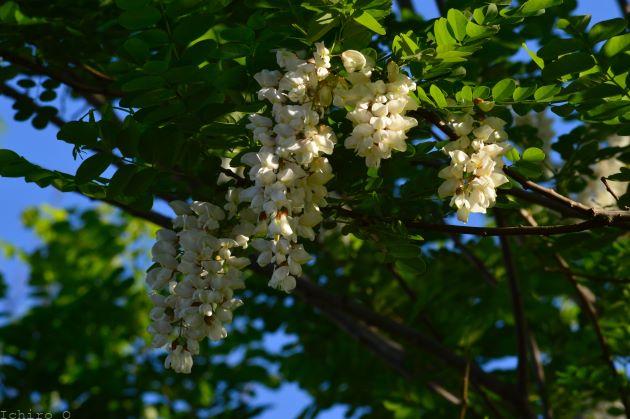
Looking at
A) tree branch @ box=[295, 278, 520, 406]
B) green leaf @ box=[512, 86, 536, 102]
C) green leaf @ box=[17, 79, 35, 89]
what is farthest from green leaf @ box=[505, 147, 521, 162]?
green leaf @ box=[17, 79, 35, 89]

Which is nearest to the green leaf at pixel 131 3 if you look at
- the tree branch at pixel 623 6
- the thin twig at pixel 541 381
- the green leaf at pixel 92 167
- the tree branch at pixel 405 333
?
the green leaf at pixel 92 167

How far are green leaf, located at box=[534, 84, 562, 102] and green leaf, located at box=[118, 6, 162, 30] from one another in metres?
0.71

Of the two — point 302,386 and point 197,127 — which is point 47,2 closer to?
point 197,127

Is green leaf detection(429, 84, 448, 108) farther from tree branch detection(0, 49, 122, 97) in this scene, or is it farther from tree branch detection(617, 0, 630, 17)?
tree branch detection(617, 0, 630, 17)

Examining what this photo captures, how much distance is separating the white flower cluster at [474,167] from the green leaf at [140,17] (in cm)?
59

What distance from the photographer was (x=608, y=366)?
2.57m

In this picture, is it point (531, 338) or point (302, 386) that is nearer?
point (531, 338)

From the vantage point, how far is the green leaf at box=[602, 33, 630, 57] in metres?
1.58

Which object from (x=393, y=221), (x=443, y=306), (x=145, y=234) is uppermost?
(x=145, y=234)

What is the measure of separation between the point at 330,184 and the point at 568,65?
0.49 meters

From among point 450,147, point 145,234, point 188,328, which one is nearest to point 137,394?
point 145,234

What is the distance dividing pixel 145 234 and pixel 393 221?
154 inches

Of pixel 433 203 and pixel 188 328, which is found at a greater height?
pixel 433 203

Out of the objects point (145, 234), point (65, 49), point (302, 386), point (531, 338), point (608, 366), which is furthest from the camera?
point (145, 234)
